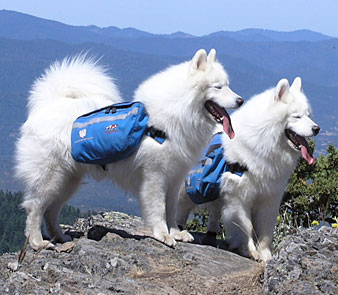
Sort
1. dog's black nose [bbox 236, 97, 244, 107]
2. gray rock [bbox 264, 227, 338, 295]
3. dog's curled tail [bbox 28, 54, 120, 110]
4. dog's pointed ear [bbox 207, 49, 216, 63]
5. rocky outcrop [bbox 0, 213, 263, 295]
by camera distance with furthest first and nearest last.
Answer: dog's curled tail [bbox 28, 54, 120, 110]
dog's pointed ear [bbox 207, 49, 216, 63]
dog's black nose [bbox 236, 97, 244, 107]
rocky outcrop [bbox 0, 213, 263, 295]
gray rock [bbox 264, 227, 338, 295]

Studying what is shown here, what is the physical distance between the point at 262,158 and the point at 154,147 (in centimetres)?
108

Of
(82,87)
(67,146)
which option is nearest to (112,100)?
(82,87)

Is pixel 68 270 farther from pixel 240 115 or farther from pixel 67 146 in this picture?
A: pixel 240 115

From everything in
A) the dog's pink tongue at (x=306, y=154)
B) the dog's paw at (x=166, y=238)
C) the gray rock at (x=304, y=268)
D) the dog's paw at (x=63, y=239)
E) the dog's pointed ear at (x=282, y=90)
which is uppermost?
the dog's pointed ear at (x=282, y=90)

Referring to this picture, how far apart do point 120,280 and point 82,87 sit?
103 inches

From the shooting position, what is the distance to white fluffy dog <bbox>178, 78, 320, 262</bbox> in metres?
6.01

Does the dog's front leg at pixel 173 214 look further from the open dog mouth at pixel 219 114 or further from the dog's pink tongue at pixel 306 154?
the dog's pink tongue at pixel 306 154

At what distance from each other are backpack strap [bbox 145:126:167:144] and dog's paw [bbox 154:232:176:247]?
902 millimetres

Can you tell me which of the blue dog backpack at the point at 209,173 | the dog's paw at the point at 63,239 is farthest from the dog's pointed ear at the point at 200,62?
the dog's paw at the point at 63,239

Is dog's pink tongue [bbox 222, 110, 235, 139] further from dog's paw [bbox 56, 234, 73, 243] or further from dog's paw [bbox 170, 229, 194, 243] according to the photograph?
dog's paw [bbox 56, 234, 73, 243]

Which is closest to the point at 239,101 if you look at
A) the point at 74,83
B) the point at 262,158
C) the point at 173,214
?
the point at 262,158

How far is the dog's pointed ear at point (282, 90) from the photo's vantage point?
595cm

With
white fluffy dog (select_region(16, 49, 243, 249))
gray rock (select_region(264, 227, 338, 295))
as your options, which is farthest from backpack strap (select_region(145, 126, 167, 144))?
gray rock (select_region(264, 227, 338, 295))

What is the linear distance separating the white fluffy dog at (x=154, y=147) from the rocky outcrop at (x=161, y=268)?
0.37m
